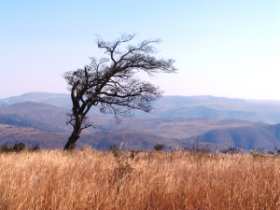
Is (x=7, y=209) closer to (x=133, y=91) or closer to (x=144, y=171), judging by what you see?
(x=144, y=171)

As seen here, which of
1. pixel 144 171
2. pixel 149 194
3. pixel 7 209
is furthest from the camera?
pixel 144 171

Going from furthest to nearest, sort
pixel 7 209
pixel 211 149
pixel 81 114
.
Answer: pixel 81 114, pixel 211 149, pixel 7 209

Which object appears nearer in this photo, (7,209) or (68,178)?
(7,209)

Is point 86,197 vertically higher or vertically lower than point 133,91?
lower

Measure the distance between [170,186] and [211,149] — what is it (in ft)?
35.3

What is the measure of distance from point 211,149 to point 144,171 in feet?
30.7

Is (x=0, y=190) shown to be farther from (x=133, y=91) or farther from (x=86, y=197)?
(x=133, y=91)

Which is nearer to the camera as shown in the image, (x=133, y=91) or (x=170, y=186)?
(x=170, y=186)

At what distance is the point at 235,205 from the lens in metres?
5.48

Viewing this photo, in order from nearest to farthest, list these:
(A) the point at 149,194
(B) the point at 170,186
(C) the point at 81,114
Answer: (A) the point at 149,194 → (B) the point at 170,186 → (C) the point at 81,114

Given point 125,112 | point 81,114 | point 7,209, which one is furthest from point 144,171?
point 125,112

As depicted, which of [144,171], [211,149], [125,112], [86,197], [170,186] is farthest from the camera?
[125,112]

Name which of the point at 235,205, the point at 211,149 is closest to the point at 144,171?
the point at 235,205

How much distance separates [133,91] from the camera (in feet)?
104
